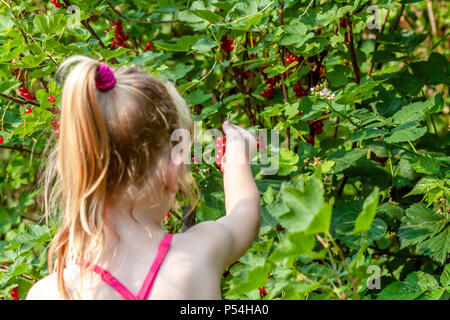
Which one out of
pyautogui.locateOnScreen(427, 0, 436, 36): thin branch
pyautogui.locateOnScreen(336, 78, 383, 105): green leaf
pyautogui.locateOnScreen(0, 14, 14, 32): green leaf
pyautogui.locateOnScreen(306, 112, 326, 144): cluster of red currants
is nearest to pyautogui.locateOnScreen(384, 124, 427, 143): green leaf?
pyautogui.locateOnScreen(336, 78, 383, 105): green leaf

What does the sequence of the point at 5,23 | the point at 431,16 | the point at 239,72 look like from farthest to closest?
1. the point at 431,16
2. the point at 239,72
3. the point at 5,23

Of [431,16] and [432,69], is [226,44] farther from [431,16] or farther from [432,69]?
[431,16]

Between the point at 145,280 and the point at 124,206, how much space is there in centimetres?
15

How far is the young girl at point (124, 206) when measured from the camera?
0.92 meters

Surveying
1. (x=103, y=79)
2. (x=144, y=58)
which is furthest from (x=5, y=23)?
(x=103, y=79)

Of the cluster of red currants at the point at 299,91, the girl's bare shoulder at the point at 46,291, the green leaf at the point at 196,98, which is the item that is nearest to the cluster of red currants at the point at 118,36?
the green leaf at the point at 196,98

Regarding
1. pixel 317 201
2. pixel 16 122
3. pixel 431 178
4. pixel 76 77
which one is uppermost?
pixel 76 77

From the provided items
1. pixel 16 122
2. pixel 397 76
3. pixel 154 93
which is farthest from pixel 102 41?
pixel 397 76

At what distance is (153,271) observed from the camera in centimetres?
92

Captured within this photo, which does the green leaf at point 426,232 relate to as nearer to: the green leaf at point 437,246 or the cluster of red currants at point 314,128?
the green leaf at point 437,246

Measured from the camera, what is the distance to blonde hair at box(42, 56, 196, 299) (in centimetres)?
93

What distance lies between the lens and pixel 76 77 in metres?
0.94

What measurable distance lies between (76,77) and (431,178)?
93 cm
